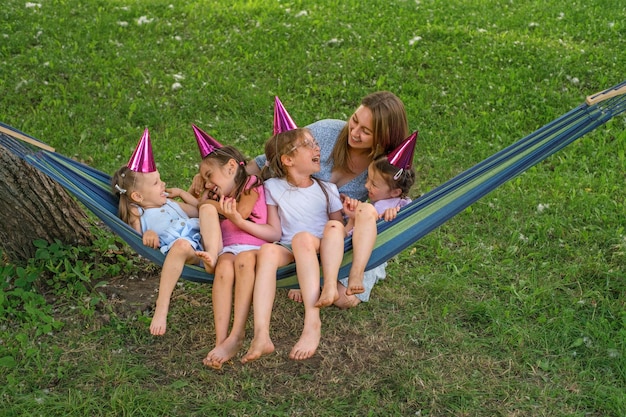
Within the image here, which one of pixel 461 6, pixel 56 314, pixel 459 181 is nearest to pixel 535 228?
pixel 459 181

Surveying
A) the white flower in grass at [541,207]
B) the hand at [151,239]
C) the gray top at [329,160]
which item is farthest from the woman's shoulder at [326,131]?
the white flower in grass at [541,207]

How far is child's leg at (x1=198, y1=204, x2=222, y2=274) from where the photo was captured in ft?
9.46

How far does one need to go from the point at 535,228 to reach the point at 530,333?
3.07 ft

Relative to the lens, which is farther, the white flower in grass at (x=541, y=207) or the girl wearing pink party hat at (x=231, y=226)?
the white flower in grass at (x=541, y=207)

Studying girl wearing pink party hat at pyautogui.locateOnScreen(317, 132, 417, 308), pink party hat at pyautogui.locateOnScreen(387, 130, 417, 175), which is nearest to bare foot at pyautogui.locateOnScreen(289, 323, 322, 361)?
girl wearing pink party hat at pyautogui.locateOnScreen(317, 132, 417, 308)

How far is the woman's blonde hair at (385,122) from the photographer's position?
9.85ft

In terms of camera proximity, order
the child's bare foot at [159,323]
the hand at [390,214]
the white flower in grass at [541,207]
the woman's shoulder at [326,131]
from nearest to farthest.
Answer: the child's bare foot at [159,323], the hand at [390,214], the woman's shoulder at [326,131], the white flower in grass at [541,207]

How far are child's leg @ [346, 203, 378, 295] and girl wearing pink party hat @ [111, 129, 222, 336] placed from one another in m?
0.49

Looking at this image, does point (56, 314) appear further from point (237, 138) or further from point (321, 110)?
point (321, 110)

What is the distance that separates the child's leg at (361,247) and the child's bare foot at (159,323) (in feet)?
2.10

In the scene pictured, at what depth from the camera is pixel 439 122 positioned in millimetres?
5246

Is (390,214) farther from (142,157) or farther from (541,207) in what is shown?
(541,207)

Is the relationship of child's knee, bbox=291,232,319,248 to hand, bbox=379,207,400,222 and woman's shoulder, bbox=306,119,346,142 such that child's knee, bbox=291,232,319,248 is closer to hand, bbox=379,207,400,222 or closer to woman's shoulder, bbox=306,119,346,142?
hand, bbox=379,207,400,222

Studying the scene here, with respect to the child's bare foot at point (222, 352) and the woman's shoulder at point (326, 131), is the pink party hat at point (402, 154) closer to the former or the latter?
the woman's shoulder at point (326, 131)
